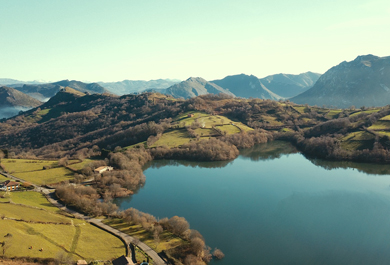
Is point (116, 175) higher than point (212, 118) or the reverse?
the reverse

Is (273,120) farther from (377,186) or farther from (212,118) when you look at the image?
(377,186)

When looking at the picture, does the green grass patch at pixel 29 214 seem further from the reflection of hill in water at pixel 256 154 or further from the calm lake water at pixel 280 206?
the reflection of hill in water at pixel 256 154

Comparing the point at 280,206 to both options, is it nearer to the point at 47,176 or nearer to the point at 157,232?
the point at 157,232

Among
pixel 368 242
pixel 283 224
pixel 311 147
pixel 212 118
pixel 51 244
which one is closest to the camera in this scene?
pixel 51 244

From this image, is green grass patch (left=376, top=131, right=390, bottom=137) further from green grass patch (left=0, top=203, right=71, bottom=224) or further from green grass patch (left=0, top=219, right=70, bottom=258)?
green grass patch (left=0, top=219, right=70, bottom=258)

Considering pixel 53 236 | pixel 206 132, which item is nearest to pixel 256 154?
pixel 206 132

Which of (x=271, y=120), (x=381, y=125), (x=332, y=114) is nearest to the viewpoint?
(x=381, y=125)

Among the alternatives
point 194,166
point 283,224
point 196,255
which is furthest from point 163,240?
point 194,166

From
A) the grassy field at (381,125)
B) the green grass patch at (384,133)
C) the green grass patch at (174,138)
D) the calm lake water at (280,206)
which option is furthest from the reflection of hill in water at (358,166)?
the green grass patch at (174,138)

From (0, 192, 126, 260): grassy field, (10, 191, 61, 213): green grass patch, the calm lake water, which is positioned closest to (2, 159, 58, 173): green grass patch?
(10, 191, 61, 213): green grass patch
